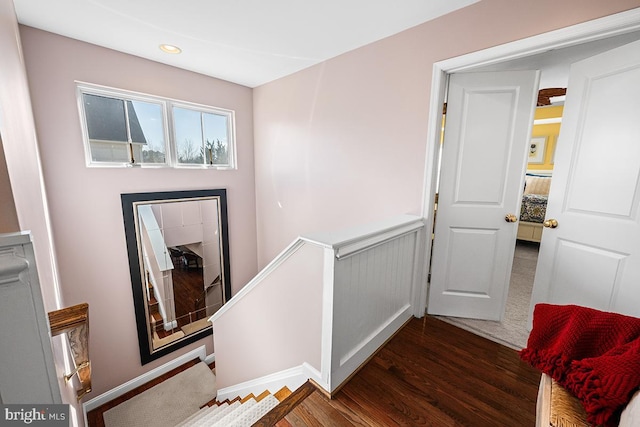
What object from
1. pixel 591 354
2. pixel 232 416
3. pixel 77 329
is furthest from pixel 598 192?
pixel 77 329

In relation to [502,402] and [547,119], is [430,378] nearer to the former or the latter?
[502,402]

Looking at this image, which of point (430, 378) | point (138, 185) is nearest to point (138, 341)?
point (138, 185)

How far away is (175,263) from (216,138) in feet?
5.69

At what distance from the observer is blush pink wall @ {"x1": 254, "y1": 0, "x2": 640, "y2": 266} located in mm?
1563

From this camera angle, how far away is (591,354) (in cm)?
83

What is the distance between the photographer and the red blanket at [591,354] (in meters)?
0.67

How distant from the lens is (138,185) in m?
2.77

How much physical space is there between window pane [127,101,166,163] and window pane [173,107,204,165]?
6.5 inches

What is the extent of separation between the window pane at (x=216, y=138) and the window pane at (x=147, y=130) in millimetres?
504

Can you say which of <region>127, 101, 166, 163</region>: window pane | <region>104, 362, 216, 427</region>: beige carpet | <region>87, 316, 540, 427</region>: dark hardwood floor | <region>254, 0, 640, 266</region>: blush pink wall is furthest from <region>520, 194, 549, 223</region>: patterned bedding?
<region>127, 101, 166, 163</region>: window pane

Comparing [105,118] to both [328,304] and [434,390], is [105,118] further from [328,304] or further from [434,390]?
[434,390]

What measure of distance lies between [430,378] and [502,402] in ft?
1.19

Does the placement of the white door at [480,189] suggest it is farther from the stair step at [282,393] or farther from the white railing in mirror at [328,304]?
the stair step at [282,393]

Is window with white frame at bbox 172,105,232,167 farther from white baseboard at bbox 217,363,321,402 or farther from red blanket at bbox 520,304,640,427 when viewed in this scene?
red blanket at bbox 520,304,640,427
